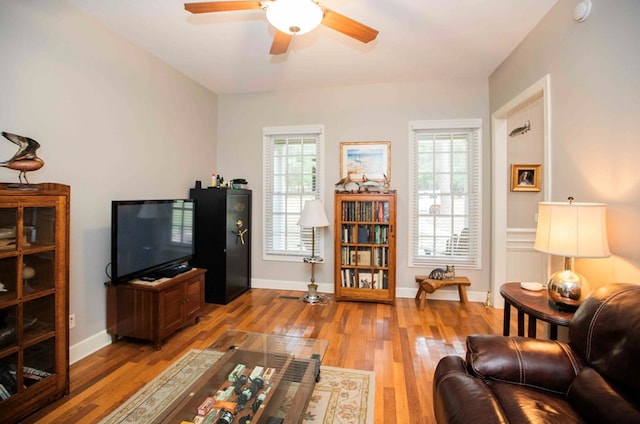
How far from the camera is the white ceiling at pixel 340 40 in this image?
2.36 metres

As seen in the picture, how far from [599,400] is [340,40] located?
3066 mm

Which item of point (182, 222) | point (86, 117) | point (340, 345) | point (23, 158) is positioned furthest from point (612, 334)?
point (86, 117)

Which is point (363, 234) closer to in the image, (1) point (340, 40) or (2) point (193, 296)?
(2) point (193, 296)

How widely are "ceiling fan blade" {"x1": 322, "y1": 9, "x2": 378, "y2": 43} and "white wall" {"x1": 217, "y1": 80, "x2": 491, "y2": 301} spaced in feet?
6.44

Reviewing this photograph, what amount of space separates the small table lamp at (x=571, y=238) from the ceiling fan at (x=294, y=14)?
164cm

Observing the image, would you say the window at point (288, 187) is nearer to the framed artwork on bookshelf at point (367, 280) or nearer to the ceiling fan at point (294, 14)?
the framed artwork on bookshelf at point (367, 280)

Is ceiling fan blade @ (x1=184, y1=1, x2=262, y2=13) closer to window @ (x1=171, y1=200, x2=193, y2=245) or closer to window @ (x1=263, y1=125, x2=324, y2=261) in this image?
window @ (x1=171, y1=200, x2=193, y2=245)

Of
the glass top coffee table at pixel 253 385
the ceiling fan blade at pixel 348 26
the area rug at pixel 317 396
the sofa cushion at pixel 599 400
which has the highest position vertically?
the ceiling fan blade at pixel 348 26

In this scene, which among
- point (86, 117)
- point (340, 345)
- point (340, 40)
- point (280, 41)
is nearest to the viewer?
point (280, 41)

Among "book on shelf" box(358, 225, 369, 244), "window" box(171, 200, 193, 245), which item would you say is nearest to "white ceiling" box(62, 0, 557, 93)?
"window" box(171, 200, 193, 245)

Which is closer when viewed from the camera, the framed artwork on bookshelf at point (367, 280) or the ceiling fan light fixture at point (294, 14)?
the ceiling fan light fixture at point (294, 14)

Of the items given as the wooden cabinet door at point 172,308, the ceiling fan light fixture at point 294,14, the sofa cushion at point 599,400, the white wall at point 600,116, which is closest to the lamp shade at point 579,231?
the white wall at point 600,116

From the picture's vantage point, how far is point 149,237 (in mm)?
2709

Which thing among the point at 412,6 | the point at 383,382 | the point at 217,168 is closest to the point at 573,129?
the point at 412,6
